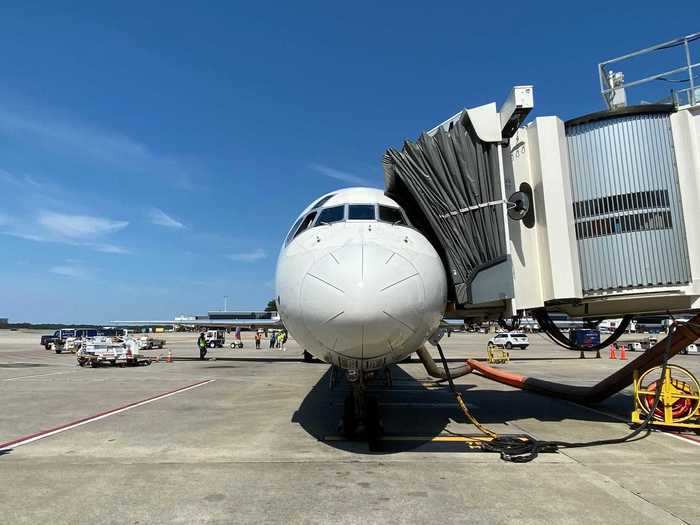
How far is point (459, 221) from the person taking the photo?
8.06m

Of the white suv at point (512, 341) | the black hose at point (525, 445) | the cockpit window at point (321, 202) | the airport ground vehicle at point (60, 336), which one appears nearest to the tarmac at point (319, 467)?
the black hose at point (525, 445)

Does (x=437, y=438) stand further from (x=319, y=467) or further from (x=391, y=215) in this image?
(x=391, y=215)

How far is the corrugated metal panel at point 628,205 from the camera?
781 cm

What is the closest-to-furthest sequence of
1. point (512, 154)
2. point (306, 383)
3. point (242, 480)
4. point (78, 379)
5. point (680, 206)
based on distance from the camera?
1. point (242, 480)
2. point (680, 206)
3. point (512, 154)
4. point (306, 383)
5. point (78, 379)

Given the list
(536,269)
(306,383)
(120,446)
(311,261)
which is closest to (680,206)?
(536,269)

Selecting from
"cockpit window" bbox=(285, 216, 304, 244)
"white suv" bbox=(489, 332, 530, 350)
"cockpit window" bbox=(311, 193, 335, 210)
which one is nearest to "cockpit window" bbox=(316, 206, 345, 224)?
"cockpit window" bbox=(311, 193, 335, 210)

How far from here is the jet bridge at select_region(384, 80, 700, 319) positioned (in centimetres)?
776

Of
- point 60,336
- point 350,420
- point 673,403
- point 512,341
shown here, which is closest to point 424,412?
point 350,420

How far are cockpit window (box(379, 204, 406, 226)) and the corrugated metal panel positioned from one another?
3.07m

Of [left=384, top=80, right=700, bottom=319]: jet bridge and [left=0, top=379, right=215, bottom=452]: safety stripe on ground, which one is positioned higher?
[left=384, top=80, right=700, bottom=319]: jet bridge

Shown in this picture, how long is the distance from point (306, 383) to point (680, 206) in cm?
1183

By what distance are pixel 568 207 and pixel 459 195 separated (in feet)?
5.86

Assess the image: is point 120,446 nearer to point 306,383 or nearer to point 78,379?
point 306,383

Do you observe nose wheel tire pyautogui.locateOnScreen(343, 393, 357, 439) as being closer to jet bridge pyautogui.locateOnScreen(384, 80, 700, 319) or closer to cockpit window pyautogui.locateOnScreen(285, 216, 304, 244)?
jet bridge pyautogui.locateOnScreen(384, 80, 700, 319)
